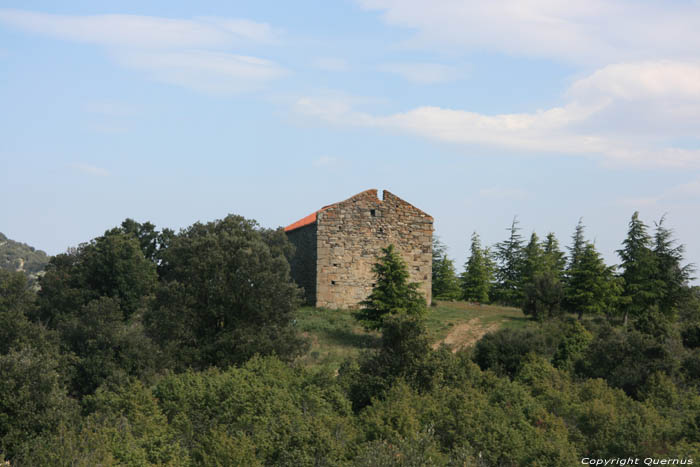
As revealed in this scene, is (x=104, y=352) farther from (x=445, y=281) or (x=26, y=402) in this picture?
(x=445, y=281)

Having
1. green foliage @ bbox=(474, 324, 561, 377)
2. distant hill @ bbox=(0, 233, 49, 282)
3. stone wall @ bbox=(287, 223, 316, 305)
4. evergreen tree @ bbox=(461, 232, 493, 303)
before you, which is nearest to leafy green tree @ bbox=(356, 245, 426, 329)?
green foliage @ bbox=(474, 324, 561, 377)

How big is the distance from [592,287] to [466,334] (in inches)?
382

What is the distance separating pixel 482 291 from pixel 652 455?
4062 cm

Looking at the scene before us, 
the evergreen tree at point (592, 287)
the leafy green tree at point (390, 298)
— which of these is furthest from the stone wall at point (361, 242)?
the evergreen tree at point (592, 287)

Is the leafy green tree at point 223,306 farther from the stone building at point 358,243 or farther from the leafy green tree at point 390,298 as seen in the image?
the stone building at point 358,243

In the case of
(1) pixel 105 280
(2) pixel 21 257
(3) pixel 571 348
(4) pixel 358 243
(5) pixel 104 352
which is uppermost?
(2) pixel 21 257

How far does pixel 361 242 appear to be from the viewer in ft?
121

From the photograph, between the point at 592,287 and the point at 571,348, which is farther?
the point at 592,287

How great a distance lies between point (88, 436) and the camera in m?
13.7

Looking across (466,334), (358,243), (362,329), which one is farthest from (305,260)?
(466,334)

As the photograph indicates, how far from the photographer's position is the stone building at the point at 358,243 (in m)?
36.5

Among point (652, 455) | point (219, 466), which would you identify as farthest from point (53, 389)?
point (652, 455)

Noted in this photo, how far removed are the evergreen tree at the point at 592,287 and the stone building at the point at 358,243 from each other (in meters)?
8.70

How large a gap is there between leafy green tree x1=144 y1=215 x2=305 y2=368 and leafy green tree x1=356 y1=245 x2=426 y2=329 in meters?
7.01
